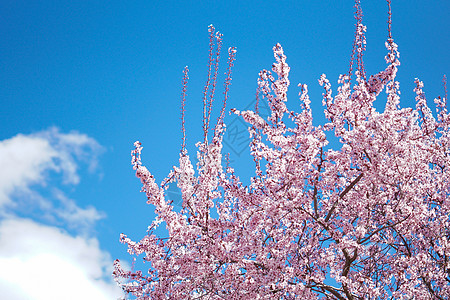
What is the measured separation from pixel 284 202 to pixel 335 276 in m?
1.87

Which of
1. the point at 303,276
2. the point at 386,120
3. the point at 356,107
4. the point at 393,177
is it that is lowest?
the point at 303,276

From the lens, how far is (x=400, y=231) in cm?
753

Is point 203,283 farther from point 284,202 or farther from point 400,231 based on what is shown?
point 400,231

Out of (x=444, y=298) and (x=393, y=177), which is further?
(x=444, y=298)

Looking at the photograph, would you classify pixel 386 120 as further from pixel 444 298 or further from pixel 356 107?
pixel 444 298

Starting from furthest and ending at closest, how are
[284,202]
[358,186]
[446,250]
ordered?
[446,250] < [358,186] < [284,202]

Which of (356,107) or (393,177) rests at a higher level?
(356,107)

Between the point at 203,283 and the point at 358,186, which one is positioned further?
the point at 358,186

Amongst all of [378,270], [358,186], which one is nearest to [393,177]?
[358,186]

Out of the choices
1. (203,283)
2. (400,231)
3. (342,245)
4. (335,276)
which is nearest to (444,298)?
(400,231)

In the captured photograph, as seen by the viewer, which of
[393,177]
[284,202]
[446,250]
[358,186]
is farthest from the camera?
[446,250]

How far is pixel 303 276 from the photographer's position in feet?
21.1

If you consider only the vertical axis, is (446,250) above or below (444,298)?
above

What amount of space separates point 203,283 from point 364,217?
124 inches
